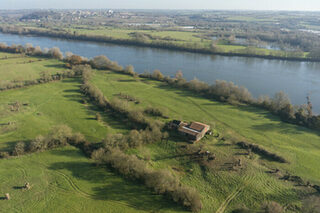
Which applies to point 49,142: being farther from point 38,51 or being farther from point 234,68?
point 234,68

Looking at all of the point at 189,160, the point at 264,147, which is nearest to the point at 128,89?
the point at 189,160

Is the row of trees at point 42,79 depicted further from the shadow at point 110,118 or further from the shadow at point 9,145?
the shadow at point 9,145

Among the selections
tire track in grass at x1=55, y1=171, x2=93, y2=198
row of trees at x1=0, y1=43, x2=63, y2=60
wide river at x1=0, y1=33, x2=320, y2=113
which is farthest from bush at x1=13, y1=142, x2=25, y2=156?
row of trees at x1=0, y1=43, x2=63, y2=60

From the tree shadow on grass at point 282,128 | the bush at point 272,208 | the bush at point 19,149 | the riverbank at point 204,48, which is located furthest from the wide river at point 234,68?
the bush at point 19,149

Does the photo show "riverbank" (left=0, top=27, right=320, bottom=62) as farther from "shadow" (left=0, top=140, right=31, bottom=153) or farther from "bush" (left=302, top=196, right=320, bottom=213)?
"shadow" (left=0, top=140, right=31, bottom=153)

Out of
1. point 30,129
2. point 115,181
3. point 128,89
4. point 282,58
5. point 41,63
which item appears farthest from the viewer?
point 282,58

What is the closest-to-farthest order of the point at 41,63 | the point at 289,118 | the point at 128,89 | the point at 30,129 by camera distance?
the point at 30,129 < the point at 289,118 < the point at 128,89 < the point at 41,63

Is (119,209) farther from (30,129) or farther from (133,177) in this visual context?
(30,129)
